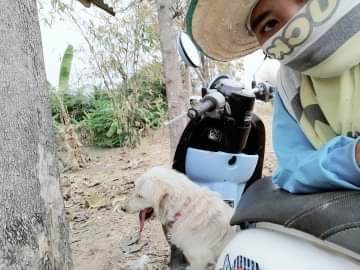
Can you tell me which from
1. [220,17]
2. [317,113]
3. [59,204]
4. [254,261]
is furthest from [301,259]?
[59,204]

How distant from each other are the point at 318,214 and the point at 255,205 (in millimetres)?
215

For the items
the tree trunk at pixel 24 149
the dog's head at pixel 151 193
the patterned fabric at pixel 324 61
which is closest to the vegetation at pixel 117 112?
the dog's head at pixel 151 193

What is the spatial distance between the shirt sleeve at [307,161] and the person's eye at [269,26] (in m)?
0.24

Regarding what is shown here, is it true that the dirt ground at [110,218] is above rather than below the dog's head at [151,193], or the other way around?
below

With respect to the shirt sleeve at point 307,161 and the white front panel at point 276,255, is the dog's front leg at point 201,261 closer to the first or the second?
the white front panel at point 276,255

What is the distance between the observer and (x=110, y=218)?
3.34m

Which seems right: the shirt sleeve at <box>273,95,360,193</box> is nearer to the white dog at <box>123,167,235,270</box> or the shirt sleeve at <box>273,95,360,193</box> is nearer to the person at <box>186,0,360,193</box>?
the person at <box>186,0,360,193</box>

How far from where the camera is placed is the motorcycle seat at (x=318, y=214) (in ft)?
2.76

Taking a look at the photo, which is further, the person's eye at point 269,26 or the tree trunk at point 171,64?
the tree trunk at point 171,64

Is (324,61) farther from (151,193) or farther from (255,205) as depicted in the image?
(151,193)

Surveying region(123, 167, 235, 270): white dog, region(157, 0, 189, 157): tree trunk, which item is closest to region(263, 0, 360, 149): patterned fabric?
region(123, 167, 235, 270): white dog

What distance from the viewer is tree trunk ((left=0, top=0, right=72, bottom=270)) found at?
1.33 meters

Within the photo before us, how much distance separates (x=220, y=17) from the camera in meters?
1.12

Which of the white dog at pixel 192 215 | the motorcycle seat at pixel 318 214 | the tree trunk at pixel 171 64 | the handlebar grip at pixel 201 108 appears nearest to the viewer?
the motorcycle seat at pixel 318 214
